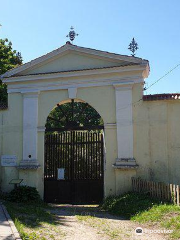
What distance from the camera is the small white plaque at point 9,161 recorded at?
454 inches

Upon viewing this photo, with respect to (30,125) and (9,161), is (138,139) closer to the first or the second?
(30,125)

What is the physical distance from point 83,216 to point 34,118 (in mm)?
4674

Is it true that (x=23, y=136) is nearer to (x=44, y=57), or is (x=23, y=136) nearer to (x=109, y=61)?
(x=44, y=57)

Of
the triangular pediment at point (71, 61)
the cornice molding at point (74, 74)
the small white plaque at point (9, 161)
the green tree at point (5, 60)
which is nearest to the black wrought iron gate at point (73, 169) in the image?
the small white plaque at point (9, 161)

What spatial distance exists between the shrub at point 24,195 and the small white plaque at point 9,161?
122 centimetres

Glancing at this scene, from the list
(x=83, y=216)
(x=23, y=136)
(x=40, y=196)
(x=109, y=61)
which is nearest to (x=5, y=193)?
(x=40, y=196)

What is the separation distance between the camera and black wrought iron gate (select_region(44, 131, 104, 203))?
1114 cm

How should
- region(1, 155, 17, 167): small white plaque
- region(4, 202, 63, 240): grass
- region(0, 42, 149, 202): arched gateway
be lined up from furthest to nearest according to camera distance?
1. region(1, 155, 17, 167): small white plaque
2. region(0, 42, 149, 202): arched gateway
3. region(4, 202, 63, 240): grass

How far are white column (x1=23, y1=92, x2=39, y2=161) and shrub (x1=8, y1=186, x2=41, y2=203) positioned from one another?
123 cm

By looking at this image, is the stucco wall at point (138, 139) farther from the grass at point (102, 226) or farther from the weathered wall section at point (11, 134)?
the grass at point (102, 226)

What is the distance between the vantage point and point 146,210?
7.93 metres

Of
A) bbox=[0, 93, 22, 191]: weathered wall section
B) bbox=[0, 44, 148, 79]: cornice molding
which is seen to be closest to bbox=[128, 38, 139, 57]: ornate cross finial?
bbox=[0, 44, 148, 79]: cornice molding

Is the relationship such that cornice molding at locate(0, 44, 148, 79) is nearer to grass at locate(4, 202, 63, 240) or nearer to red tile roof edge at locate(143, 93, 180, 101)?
red tile roof edge at locate(143, 93, 180, 101)

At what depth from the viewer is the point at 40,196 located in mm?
11109
